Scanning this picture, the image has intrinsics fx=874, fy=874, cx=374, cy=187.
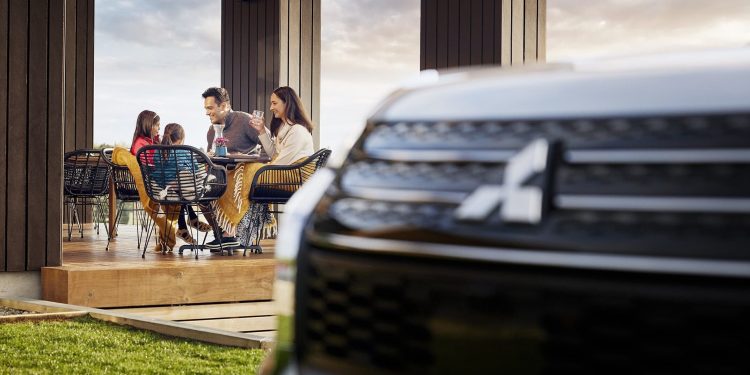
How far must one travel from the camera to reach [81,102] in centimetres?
1258

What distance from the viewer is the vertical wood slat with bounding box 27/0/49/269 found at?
577 cm

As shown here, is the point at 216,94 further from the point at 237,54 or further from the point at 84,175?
the point at 237,54

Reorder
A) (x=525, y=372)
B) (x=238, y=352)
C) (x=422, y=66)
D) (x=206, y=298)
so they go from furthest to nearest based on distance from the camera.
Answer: (x=422, y=66)
(x=206, y=298)
(x=238, y=352)
(x=525, y=372)

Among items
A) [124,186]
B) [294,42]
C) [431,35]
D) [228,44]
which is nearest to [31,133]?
[124,186]

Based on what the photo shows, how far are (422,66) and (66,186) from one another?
4.06 metres

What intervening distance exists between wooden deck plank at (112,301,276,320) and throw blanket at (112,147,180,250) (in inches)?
65.3

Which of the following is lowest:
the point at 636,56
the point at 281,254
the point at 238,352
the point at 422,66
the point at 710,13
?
the point at 238,352

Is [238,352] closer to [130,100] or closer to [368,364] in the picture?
[368,364]

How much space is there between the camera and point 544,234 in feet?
2.77

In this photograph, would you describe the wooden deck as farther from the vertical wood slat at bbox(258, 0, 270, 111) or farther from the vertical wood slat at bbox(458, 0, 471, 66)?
the vertical wood slat at bbox(258, 0, 270, 111)

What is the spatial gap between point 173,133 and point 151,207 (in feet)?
4.73

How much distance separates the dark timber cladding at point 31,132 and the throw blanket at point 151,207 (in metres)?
1.15

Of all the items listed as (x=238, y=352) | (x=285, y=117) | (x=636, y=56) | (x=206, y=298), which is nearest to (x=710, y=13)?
(x=285, y=117)

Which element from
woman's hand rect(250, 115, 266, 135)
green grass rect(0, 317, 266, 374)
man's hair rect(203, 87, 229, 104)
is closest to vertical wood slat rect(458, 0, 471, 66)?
woman's hand rect(250, 115, 266, 135)
